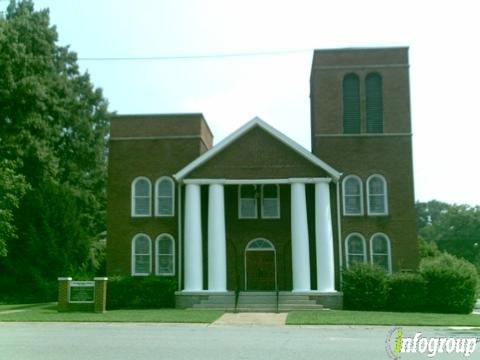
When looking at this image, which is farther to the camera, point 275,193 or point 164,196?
point 164,196

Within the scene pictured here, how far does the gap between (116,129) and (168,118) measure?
2.81 m

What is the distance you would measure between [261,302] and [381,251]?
6888 mm

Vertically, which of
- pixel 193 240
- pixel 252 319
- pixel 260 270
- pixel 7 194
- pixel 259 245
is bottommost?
pixel 252 319

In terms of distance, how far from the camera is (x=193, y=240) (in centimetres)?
3112

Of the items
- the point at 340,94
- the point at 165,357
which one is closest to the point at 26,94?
the point at 340,94

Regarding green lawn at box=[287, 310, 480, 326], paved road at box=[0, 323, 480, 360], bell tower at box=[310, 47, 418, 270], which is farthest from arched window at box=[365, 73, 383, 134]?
paved road at box=[0, 323, 480, 360]

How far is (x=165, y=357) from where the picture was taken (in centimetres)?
1296

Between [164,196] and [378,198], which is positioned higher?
[164,196]

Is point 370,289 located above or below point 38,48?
below

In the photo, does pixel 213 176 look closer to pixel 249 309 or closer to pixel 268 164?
pixel 268 164

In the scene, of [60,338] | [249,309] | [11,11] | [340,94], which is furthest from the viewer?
[11,11]

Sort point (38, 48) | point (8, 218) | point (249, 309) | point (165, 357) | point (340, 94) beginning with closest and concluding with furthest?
point (165, 357)
point (249, 309)
point (340, 94)
point (8, 218)
point (38, 48)

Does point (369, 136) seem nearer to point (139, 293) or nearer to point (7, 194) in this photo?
point (139, 293)

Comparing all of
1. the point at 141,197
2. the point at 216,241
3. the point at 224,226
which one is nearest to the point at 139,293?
the point at 216,241
